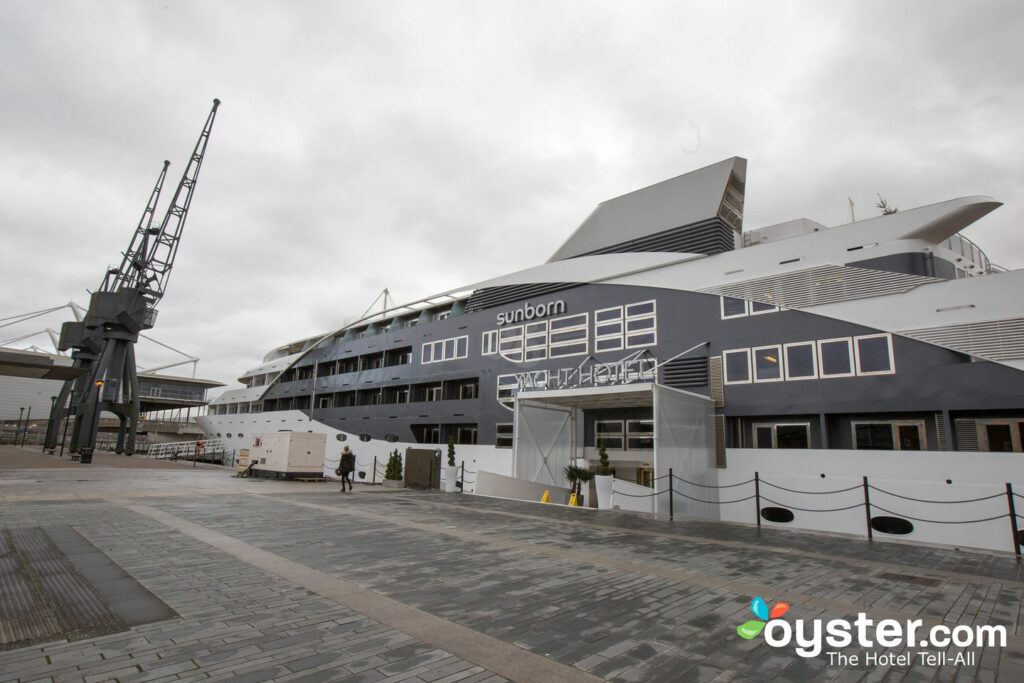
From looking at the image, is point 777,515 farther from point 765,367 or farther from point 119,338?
point 119,338

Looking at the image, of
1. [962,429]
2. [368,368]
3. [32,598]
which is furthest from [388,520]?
[368,368]

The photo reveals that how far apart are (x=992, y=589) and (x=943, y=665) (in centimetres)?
389

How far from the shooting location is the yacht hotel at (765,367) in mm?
12984

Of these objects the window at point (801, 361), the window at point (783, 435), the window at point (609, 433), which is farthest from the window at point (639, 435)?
the window at point (801, 361)

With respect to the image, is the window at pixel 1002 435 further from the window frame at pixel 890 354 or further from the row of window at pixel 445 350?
the row of window at pixel 445 350

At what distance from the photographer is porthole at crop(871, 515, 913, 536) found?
516 inches

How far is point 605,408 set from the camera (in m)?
20.9

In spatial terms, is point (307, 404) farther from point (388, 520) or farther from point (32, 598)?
point (32, 598)

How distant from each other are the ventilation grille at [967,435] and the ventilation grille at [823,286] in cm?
376

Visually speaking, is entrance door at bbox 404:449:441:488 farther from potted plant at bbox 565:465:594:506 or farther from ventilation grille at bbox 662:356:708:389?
ventilation grille at bbox 662:356:708:389

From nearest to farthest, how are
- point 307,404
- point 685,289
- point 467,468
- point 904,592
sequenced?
point 904,592 < point 685,289 < point 467,468 < point 307,404

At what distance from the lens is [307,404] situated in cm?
4238

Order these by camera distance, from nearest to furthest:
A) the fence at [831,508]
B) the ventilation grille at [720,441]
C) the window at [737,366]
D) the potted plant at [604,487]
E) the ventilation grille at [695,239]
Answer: the fence at [831,508] < the potted plant at [604,487] < the ventilation grille at [720,441] < the window at [737,366] < the ventilation grille at [695,239]

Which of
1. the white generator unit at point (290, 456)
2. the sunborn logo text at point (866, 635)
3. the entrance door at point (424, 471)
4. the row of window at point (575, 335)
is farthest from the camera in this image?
the white generator unit at point (290, 456)
